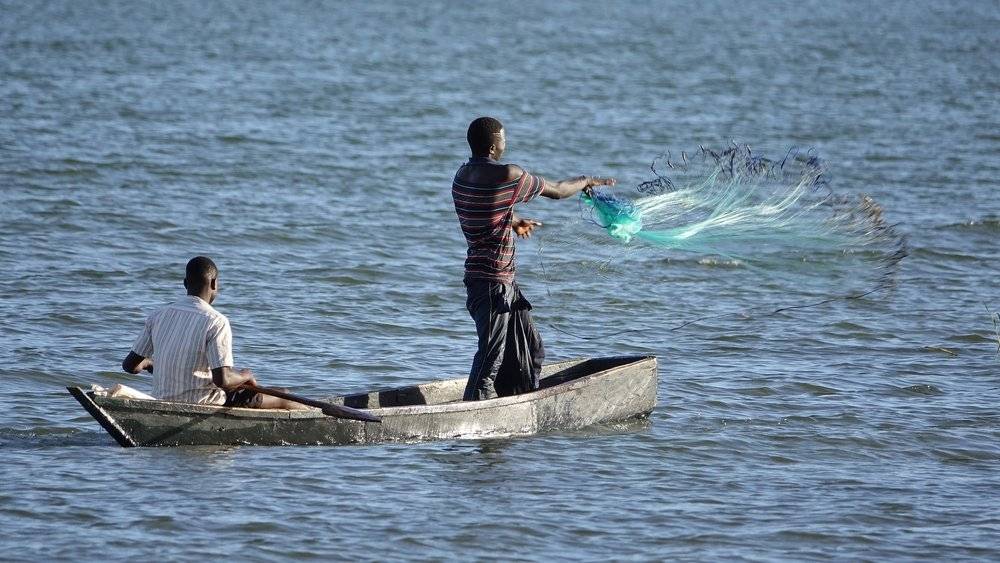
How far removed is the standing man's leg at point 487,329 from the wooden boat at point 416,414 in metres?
0.15

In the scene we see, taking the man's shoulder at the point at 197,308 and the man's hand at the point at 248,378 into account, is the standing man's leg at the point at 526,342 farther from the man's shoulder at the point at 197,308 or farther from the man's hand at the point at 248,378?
the man's shoulder at the point at 197,308

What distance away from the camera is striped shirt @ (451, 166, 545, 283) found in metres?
7.52

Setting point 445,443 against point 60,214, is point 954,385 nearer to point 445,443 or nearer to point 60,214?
point 445,443

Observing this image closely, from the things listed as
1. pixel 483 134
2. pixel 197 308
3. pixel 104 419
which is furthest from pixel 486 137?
pixel 104 419

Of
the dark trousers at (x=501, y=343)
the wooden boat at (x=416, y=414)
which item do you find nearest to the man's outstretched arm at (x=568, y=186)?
the dark trousers at (x=501, y=343)

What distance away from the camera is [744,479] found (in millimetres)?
7547

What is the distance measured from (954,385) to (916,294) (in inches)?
121

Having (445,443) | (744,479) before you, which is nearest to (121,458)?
(445,443)

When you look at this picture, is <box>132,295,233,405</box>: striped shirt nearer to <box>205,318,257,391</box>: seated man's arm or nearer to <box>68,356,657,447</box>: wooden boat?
<box>205,318,257,391</box>: seated man's arm

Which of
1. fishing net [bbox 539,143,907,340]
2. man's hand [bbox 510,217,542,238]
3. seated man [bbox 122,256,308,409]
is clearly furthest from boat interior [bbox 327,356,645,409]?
man's hand [bbox 510,217,542,238]

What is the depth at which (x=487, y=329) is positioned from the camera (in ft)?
25.9

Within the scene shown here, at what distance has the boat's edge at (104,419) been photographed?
6.88m

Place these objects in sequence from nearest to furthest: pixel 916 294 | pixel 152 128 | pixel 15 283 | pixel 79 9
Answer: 1. pixel 15 283
2. pixel 916 294
3. pixel 152 128
4. pixel 79 9

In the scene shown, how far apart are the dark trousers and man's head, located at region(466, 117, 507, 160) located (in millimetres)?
711
